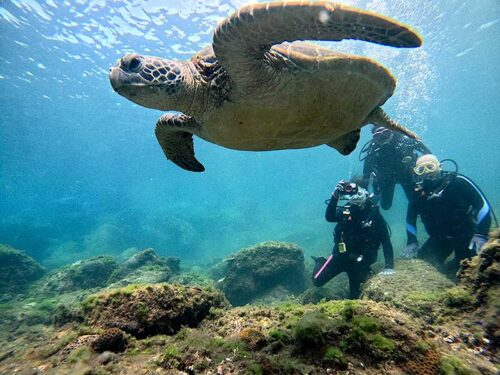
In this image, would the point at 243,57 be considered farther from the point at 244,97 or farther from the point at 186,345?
the point at 186,345

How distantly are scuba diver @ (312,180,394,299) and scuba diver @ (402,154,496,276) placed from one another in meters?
1.13

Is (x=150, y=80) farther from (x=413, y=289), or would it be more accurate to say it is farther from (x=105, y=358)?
(x=413, y=289)

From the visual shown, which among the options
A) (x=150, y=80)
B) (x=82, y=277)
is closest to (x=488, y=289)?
(x=150, y=80)

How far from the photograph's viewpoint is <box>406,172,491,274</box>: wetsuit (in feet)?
21.1

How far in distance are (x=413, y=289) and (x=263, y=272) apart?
5.32m

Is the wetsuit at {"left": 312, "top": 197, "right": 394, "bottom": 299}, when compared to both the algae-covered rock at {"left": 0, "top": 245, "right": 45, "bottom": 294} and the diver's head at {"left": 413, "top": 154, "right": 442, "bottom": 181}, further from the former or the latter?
the algae-covered rock at {"left": 0, "top": 245, "right": 45, "bottom": 294}

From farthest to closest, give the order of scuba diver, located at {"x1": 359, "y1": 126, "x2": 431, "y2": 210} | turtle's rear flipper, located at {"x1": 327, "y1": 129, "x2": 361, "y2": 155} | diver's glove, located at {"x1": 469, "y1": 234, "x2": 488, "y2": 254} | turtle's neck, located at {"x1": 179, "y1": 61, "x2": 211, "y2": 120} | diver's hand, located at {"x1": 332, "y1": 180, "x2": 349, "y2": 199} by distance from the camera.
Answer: scuba diver, located at {"x1": 359, "y1": 126, "x2": 431, "y2": 210} < diver's hand, located at {"x1": 332, "y1": 180, "x2": 349, "y2": 199} < diver's glove, located at {"x1": 469, "y1": 234, "x2": 488, "y2": 254} < turtle's rear flipper, located at {"x1": 327, "y1": 129, "x2": 361, "y2": 155} < turtle's neck, located at {"x1": 179, "y1": 61, "x2": 211, "y2": 120}

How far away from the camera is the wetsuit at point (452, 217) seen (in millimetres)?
6422

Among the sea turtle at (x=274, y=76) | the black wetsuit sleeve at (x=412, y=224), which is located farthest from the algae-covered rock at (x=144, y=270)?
the black wetsuit sleeve at (x=412, y=224)

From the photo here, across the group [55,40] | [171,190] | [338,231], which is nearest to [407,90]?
[338,231]

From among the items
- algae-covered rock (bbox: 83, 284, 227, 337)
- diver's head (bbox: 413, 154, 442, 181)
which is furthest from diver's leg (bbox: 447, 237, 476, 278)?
algae-covered rock (bbox: 83, 284, 227, 337)

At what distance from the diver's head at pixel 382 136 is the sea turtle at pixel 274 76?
6.21 m

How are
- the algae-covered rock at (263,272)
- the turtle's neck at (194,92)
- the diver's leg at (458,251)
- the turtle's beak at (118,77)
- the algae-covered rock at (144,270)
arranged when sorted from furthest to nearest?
the algae-covered rock at (263,272) < the algae-covered rock at (144,270) < the diver's leg at (458,251) < the turtle's neck at (194,92) < the turtle's beak at (118,77)

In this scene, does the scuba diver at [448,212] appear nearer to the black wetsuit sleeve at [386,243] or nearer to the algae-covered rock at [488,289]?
the black wetsuit sleeve at [386,243]
